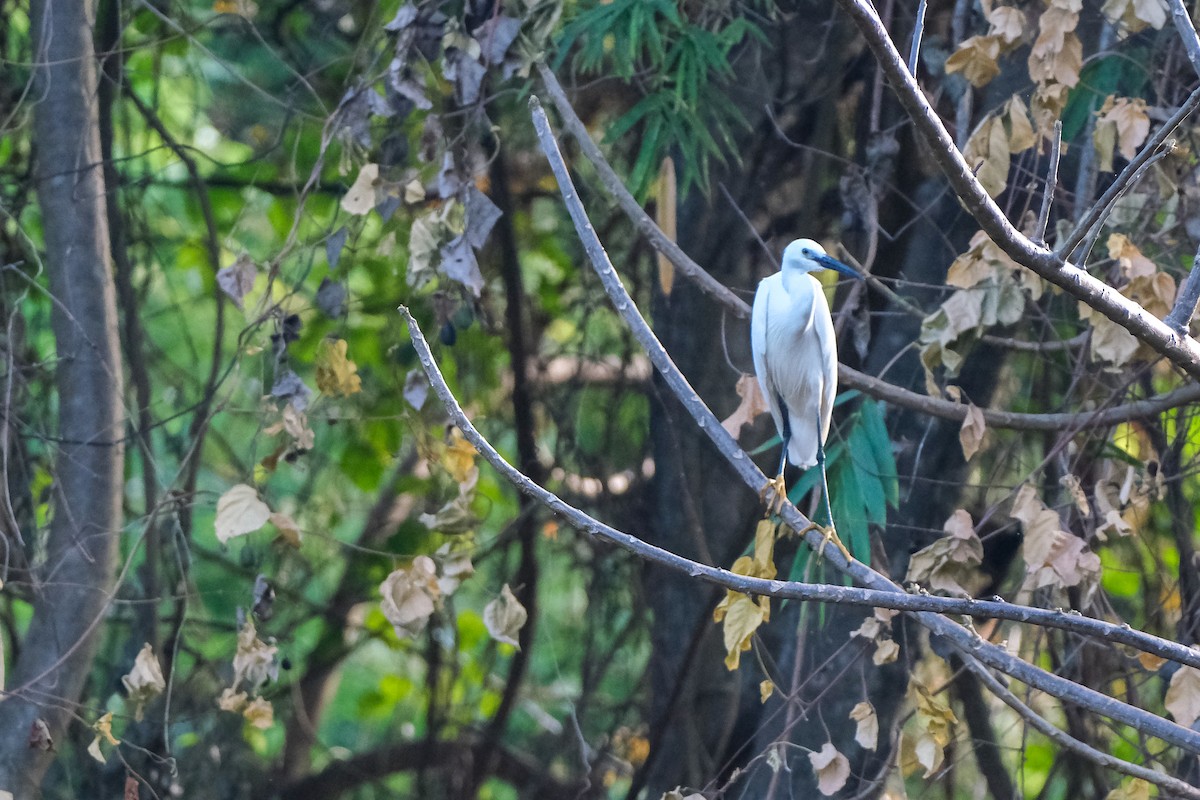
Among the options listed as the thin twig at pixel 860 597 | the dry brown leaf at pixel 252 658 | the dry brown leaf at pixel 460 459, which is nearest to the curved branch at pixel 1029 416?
the dry brown leaf at pixel 460 459

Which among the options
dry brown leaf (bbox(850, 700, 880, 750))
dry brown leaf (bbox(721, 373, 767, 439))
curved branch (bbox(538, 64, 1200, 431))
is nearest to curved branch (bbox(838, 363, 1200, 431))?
curved branch (bbox(538, 64, 1200, 431))

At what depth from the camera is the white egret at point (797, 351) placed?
2.82 metres

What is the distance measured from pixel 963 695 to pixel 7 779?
2347 mm

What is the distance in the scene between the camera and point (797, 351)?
2881 millimetres

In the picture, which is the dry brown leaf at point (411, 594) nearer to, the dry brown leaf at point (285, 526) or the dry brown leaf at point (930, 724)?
the dry brown leaf at point (285, 526)

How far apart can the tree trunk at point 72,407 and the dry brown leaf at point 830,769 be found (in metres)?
1.57

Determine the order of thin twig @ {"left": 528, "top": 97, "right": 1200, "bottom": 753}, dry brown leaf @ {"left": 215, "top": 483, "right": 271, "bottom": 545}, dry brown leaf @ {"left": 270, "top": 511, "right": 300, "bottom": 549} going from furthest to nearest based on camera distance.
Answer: dry brown leaf @ {"left": 270, "top": 511, "right": 300, "bottom": 549}
dry brown leaf @ {"left": 215, "top": 483, "right": 271, "bottom": 545}
thin twig @ {"left": 528, "top": 97, "right": 1200, "bottom": 753}

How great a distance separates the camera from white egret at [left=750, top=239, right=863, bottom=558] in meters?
2.82

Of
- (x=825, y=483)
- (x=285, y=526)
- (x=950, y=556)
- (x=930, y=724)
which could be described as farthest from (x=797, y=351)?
(x=285, y=526)

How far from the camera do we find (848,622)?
2895mm

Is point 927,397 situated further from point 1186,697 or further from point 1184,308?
point 1184,308

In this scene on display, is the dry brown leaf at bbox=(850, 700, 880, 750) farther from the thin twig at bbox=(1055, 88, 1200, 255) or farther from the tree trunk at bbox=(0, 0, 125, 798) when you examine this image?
the tree trunk at bbox=(0, 0, 125, 798)

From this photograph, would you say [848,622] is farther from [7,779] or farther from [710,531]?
[7,779]

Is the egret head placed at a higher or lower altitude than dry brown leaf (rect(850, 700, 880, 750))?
higher
